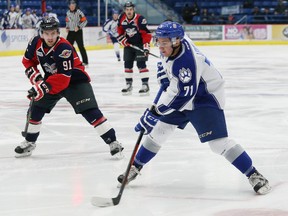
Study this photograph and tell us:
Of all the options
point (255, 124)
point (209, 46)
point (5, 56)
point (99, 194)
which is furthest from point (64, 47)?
point (209, 46)

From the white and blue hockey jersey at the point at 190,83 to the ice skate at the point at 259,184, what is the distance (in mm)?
385

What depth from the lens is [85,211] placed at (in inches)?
110

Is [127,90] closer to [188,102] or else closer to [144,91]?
[144,91]

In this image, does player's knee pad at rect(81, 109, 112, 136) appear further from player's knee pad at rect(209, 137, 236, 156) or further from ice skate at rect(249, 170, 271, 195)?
ice skate at rect(249, 170, 271, 195)

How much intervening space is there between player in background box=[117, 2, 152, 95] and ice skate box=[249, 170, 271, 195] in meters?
4.33

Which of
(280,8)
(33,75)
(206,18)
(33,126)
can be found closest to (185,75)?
(33,75)

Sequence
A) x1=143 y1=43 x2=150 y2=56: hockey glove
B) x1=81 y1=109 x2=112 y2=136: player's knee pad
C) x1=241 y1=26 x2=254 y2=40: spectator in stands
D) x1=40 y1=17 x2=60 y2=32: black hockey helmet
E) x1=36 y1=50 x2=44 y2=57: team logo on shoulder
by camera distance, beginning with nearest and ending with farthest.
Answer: x1=40 y1=17 x2=60 y2=32: black hockey helmet → x1=36 y1=50 x2=44 y2=57: team logo on shoulder → x1=81 y1=109 x2=112 y2=136: player's knee pad → x1=143 y1=43 x2=150 y2=56: hockey glove → x1=241 y1=26 x2=254 y2=40: spectator in stands

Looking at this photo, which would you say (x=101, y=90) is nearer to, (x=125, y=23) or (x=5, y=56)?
(x=125, y=23)

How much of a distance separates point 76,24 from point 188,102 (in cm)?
842

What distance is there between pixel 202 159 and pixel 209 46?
48.7 feet

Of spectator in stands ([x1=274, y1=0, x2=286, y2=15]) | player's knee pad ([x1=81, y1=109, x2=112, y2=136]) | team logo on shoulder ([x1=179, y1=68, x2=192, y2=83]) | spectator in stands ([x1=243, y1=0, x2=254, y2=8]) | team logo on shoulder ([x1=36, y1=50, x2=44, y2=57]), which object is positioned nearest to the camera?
team logo on shoulder ([x1=179, y1=68, x2=192, y2=83])

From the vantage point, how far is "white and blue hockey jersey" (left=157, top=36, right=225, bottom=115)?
9.33 feet

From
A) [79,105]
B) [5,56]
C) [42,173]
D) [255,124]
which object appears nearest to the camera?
[42,173]

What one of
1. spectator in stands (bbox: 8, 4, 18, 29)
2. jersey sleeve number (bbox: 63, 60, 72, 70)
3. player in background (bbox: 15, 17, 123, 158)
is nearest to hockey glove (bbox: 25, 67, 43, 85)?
player in background (bbox: 15, 17, 123, 158)
